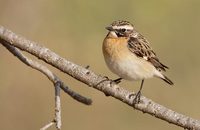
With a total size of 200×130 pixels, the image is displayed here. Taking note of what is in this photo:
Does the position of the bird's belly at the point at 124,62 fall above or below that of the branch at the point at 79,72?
above

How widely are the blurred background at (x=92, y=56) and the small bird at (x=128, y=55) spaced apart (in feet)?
14.3

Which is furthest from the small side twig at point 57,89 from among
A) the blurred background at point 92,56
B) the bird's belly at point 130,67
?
the blurred background at point 92,56

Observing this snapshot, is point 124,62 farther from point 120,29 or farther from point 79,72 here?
point 79,72

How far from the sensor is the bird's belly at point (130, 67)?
7125 millimetres

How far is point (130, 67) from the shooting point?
7238 mm

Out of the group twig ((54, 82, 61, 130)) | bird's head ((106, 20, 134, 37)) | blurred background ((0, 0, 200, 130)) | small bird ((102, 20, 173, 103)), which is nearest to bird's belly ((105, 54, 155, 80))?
small bird ((102, 20, 173, 103))

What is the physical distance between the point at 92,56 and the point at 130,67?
6.57 metres

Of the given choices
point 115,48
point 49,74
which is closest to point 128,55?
point 115,48

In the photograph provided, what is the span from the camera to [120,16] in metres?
14.1

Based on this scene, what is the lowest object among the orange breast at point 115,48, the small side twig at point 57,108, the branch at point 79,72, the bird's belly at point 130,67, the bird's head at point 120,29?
the small side twig at point 57,108

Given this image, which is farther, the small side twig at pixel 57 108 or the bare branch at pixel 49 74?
the bare branch at pixel 49 74

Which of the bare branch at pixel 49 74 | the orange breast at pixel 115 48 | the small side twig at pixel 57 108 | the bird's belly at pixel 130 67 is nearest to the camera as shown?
the small side twig at pixel 57 108

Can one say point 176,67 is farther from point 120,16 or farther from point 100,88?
point 100,88

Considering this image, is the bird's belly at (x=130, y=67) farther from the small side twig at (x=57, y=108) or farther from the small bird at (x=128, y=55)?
the small side twig at (x=57, y=108)
